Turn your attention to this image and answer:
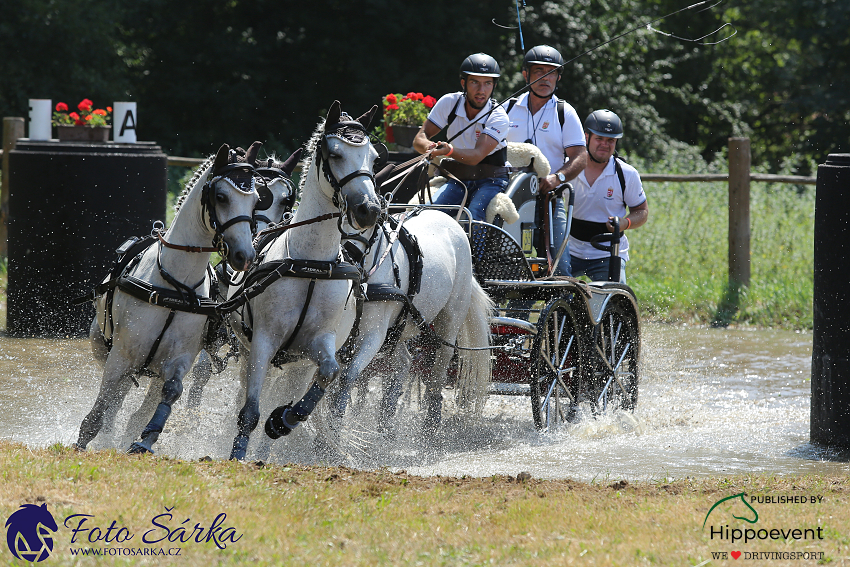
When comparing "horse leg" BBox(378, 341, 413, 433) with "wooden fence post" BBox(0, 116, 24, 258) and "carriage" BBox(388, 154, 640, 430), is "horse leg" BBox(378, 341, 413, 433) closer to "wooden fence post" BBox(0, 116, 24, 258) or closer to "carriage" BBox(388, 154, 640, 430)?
"carriage" BBox(388, 154, 640, 430)

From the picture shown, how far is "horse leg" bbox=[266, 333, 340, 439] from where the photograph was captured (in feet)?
16.0

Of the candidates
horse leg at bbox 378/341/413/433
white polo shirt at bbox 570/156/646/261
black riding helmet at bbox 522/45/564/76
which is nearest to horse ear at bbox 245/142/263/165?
horse leg at bbox 378/341/413/433

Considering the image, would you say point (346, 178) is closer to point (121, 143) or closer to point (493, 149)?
point (493, 149)

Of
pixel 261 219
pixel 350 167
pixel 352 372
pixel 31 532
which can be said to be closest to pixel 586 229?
pixel 261 219

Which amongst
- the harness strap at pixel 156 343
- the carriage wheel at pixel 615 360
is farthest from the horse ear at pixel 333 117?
the carriage wheel at pixel 615 360

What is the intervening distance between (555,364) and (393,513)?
114 inches

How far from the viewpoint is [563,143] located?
758 centimetres

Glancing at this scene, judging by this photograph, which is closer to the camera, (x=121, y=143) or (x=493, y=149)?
(x=493, y=149)

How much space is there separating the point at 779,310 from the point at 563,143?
4.33 m

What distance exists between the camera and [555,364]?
6.68 m

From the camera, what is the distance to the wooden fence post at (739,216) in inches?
435

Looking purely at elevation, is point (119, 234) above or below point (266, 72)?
below

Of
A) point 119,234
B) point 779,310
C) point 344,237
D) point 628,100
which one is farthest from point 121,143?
point 628,100

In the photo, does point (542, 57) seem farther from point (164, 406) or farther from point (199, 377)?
point (164, 406)
